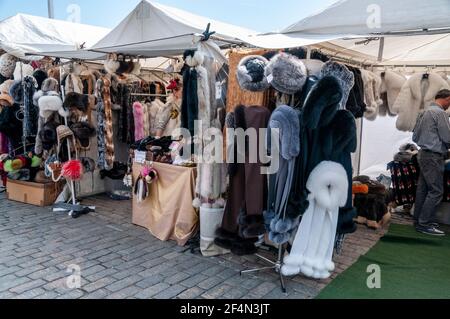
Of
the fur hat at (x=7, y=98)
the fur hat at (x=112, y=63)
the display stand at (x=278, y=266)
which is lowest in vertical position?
the display stand at (x=278, y=266)

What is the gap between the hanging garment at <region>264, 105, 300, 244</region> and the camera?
2646 mm

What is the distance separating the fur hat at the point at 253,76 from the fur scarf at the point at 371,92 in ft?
6.63

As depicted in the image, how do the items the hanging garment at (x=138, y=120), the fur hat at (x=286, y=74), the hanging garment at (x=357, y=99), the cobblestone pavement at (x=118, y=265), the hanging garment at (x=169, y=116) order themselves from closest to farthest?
the fur hat at (x=286, y=74) < the cobblestone pavement at (x=118, y=265) < the hanging garment at (x=357, y=99) < the hanging garment at (x=169, y=116) < the hanging garment at (x=138, y=120)

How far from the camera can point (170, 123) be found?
18.0 feet

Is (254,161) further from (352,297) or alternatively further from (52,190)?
(52,190)

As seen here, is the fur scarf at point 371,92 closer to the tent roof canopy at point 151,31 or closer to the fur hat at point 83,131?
the tent roof canopy at point 151,31

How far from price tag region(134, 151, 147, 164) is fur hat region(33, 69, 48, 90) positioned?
6.78 ft

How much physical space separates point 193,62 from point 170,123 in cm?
220

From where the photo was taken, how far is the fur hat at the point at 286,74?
276 cm

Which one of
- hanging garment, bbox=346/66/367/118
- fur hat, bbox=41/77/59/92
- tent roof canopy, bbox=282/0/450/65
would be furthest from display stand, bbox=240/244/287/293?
fur hat, bbox=41/77/59/92

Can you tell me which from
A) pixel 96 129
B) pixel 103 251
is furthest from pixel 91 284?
pixel 96 129

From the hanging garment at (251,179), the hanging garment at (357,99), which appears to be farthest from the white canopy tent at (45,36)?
the hanging garment at (357,99)

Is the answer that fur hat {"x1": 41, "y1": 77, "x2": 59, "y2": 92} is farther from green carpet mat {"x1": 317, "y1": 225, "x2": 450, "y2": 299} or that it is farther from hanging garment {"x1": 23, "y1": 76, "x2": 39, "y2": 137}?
green carpet mat {"x1": 317, "y1": 225, "x2": 450, "y2": 299}

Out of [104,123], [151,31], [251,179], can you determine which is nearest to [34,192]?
[104,123]
